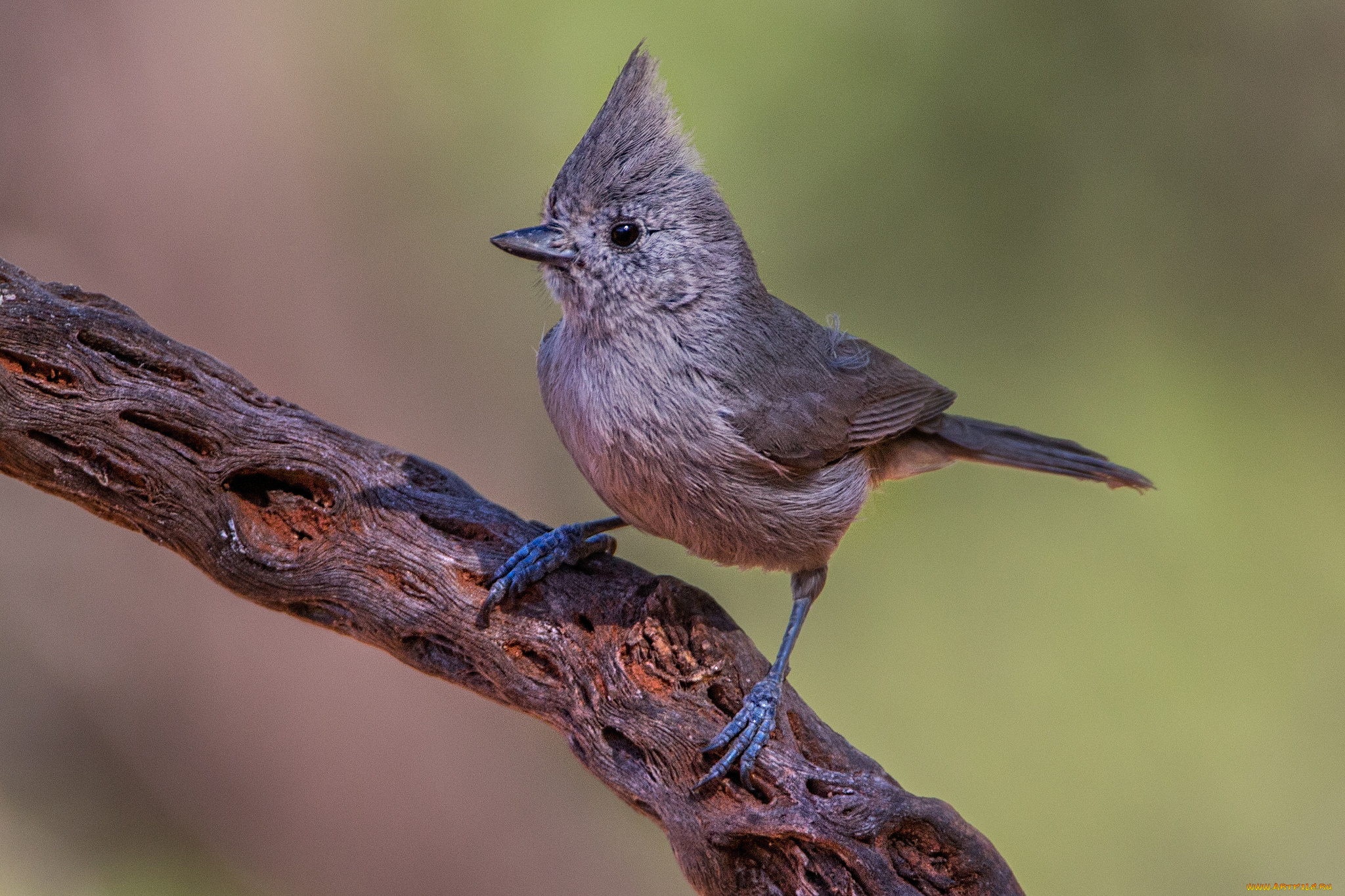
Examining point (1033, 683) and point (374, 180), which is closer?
point (1033, 683)

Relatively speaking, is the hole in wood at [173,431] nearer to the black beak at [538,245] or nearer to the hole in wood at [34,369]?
the hole in wood at [34,369]

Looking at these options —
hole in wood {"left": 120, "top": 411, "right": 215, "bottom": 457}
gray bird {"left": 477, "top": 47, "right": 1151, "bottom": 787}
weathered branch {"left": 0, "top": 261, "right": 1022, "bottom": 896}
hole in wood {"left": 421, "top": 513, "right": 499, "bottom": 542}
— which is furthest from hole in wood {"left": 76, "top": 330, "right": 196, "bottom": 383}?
gray bird {"left": 477, "top": 47, "right": 1151, "bottom": 787}

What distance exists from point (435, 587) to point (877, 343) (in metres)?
2.04

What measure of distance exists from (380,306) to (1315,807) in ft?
13.0

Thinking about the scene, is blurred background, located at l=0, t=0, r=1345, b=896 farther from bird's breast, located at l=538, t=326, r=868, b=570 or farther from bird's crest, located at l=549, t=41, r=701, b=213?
bird's breast, located at l=538, t=326, r=868, b=570

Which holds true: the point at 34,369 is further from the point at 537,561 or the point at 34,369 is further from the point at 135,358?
the point at 537,561

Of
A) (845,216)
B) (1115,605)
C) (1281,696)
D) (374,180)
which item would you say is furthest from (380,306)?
(1281,696)

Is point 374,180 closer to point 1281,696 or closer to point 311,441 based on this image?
point 311,441

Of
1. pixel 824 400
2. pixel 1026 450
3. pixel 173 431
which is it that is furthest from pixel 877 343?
pixel 173 431

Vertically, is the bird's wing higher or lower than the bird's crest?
lower

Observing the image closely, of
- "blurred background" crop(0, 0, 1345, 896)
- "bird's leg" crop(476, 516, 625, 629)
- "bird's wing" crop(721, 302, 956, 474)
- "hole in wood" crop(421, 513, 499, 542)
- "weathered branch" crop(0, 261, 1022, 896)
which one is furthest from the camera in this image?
"blurred background" crop(0, 0, 1345, 896)

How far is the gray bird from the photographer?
101 inches

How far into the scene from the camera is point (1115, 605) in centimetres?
396

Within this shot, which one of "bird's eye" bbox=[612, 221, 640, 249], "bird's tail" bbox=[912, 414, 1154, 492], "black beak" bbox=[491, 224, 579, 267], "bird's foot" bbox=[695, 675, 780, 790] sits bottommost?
"bird's foot" bbox=[695, 675, 780, 790]
